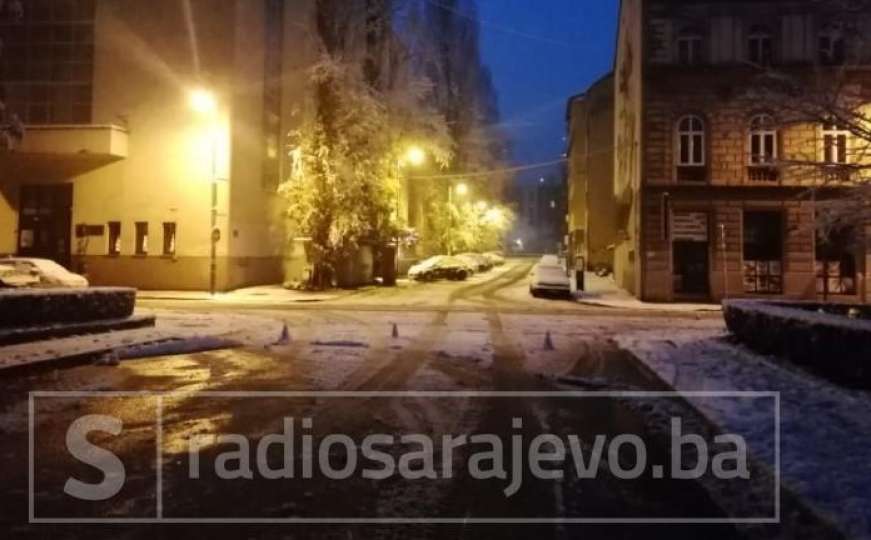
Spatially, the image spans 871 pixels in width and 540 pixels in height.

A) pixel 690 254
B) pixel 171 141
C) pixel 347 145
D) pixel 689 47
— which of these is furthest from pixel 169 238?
pixel 689 47

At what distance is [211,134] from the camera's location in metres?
32.2

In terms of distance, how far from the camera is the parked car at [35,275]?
79.2ft

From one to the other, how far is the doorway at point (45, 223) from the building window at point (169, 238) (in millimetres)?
4933

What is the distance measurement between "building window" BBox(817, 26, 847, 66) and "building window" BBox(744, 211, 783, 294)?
6463 millimetres

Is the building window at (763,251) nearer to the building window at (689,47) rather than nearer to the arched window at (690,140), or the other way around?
the arched window at (690,140)

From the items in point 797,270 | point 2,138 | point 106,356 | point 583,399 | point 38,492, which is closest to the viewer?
point 38,492

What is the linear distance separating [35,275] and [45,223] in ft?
37.5

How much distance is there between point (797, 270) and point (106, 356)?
2693 cm

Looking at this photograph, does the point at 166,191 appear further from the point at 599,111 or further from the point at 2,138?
the point at 599,111

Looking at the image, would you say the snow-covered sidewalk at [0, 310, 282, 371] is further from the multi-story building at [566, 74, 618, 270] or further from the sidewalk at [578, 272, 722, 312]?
the multi-story building at [566, 74, 618, 270]

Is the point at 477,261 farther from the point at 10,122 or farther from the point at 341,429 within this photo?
the point at 341,429

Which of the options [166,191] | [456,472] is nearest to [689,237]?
[166,191]

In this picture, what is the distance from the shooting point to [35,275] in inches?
972

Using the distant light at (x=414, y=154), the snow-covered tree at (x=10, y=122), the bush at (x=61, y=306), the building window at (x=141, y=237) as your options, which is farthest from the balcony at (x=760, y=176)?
the snow-covered tree at (x=10, y=122)
